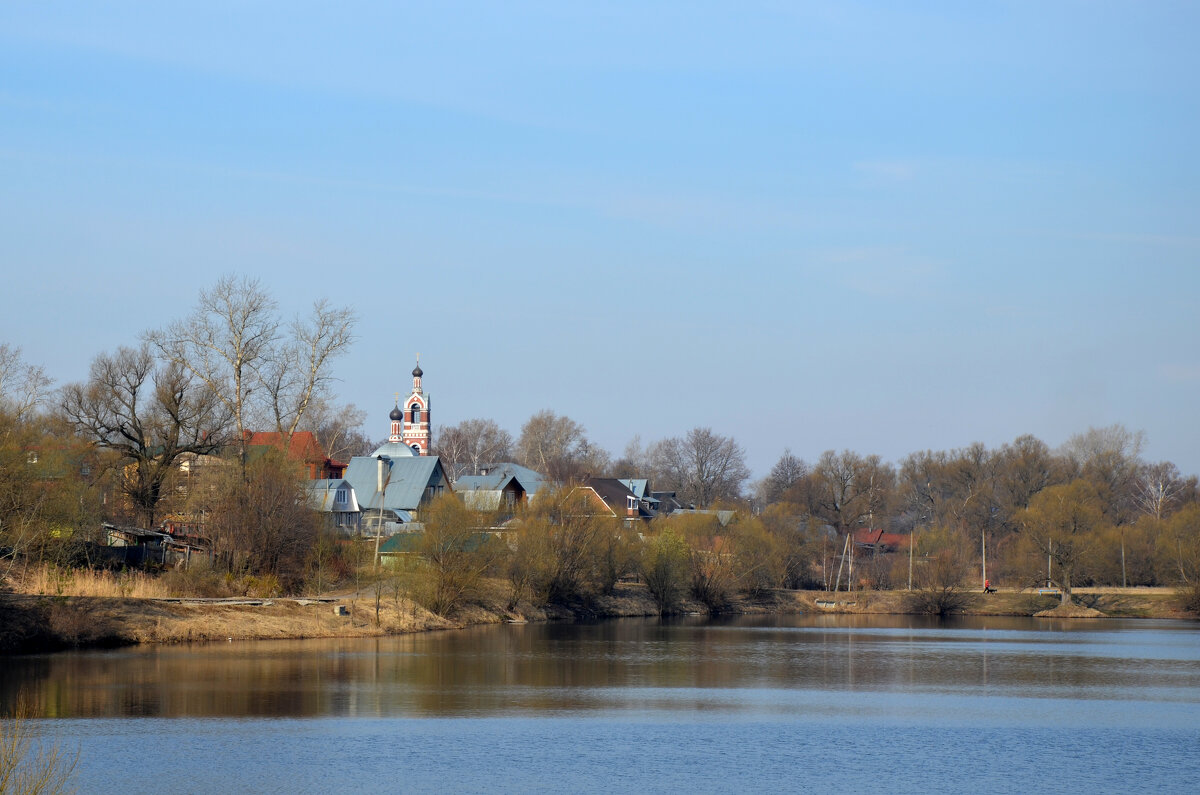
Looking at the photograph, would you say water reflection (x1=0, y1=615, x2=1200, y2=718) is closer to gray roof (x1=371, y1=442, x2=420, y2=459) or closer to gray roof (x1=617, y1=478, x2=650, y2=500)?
gray roof (x1=371, y1=442, x2=420, y2=459)

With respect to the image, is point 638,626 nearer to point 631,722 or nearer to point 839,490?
point 631,722

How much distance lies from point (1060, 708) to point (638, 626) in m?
30.6

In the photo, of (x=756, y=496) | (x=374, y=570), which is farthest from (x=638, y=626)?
(x=756, y=496)

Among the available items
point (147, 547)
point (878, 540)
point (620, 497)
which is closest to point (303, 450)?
point (147, 547)

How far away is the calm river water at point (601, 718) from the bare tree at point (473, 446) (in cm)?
9051

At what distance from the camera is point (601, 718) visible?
1070 inches

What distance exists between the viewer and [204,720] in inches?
962

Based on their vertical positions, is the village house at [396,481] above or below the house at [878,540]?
above

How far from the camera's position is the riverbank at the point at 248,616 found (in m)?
36.3

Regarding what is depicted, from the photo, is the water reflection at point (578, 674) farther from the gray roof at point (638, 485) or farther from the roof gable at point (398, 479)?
the gray roof at point (638, 485)

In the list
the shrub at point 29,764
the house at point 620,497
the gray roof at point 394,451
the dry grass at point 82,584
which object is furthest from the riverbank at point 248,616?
the house at point 620,497

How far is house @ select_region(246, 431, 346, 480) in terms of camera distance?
5668cm

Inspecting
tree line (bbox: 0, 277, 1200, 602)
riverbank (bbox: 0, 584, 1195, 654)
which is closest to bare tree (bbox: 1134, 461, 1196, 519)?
tree line (bbox: 0, 277, 1200, 602)

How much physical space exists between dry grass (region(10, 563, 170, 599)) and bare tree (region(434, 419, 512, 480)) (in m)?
87.3
